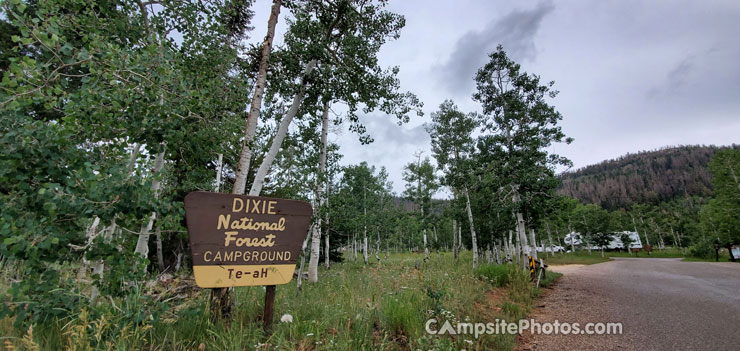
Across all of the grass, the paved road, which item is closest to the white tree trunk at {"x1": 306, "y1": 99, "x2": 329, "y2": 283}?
the grass

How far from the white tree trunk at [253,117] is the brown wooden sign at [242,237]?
136cm

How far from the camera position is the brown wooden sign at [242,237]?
3111 mm

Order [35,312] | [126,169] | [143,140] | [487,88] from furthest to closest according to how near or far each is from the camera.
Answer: [487,88], [143,140], [126,169], [35,312]

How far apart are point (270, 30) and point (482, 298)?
27.6ft

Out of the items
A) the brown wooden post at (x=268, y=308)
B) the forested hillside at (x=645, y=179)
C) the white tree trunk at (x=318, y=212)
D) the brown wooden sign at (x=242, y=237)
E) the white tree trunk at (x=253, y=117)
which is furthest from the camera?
the forested hillside at (x=645, y=179)

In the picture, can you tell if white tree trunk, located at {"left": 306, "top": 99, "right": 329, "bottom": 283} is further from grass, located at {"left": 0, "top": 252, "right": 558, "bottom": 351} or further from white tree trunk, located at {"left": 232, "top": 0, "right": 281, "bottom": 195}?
grass, located at {"left": 0, "top": 252, "right": 558, "bottom": 351}

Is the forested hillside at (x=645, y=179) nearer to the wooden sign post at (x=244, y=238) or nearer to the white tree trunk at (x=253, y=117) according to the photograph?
the white tree trunk at (x=253, y=117)

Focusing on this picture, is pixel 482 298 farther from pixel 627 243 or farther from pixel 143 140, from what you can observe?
pixel 627 243

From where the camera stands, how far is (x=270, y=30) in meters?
5.75

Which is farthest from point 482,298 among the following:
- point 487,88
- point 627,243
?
point 627,243

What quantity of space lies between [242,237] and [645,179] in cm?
17493

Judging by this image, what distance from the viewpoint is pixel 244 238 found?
3.39m

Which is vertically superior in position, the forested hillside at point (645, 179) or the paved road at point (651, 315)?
the forested hillside at point (645, 179)

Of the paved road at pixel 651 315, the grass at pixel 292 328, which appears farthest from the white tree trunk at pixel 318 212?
the paved road at pixel 651 315
